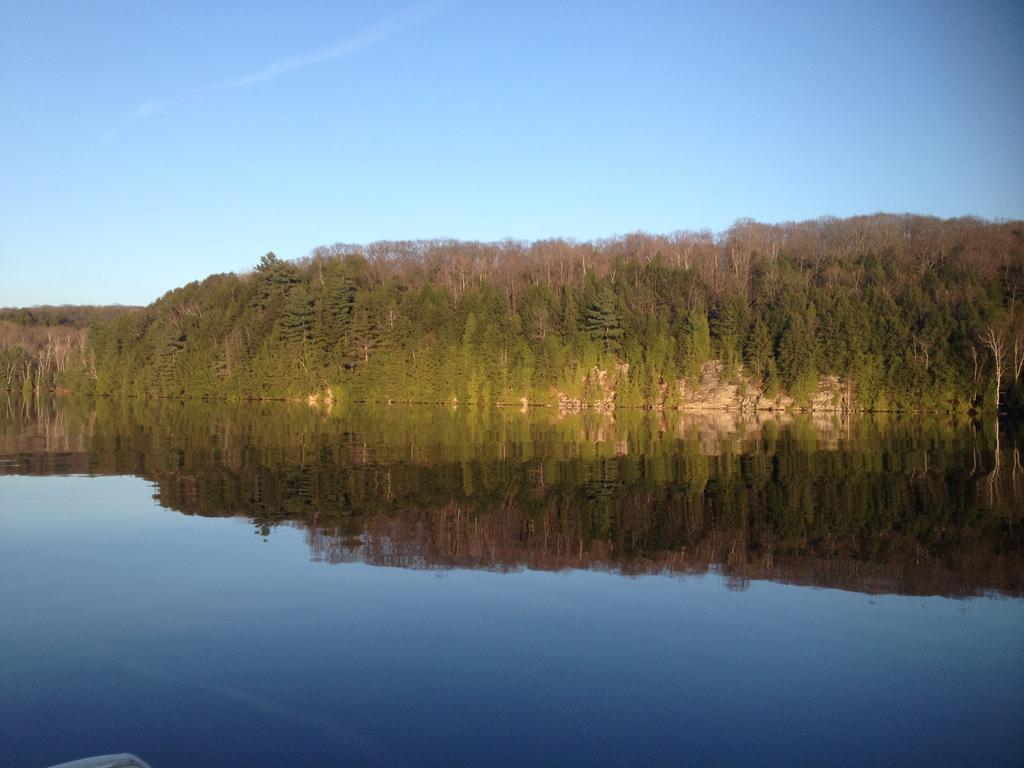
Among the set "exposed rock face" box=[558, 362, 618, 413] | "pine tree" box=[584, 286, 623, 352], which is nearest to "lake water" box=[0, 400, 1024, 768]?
"exposed rock face" box=[558, 362, 618, 413]

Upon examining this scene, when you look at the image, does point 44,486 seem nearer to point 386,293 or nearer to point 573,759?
point 573,759

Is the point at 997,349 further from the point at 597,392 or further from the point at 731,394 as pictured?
the point at 597,392

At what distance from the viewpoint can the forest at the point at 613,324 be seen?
75000 mm

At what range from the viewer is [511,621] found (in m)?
10.3

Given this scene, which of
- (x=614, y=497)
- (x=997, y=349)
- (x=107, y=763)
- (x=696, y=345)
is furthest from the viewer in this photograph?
(x=696, y=345)

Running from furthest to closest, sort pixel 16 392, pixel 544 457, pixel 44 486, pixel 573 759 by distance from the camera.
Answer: pixel 16 392
pixel 544 457
pixel 44 486
pixel 573 759

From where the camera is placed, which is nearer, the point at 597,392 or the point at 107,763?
the point at 107,763

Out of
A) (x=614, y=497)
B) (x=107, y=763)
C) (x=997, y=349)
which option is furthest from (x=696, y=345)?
(x=107, y=763)

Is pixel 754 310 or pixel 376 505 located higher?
pixel 754 310

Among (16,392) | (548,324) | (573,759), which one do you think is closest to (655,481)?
(573,759)

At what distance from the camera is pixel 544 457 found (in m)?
29.4

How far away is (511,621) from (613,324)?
7604 cm

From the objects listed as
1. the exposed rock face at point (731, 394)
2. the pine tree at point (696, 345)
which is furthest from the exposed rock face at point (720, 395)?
the pine tree at point (696, 345)

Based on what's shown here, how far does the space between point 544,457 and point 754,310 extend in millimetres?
62846
